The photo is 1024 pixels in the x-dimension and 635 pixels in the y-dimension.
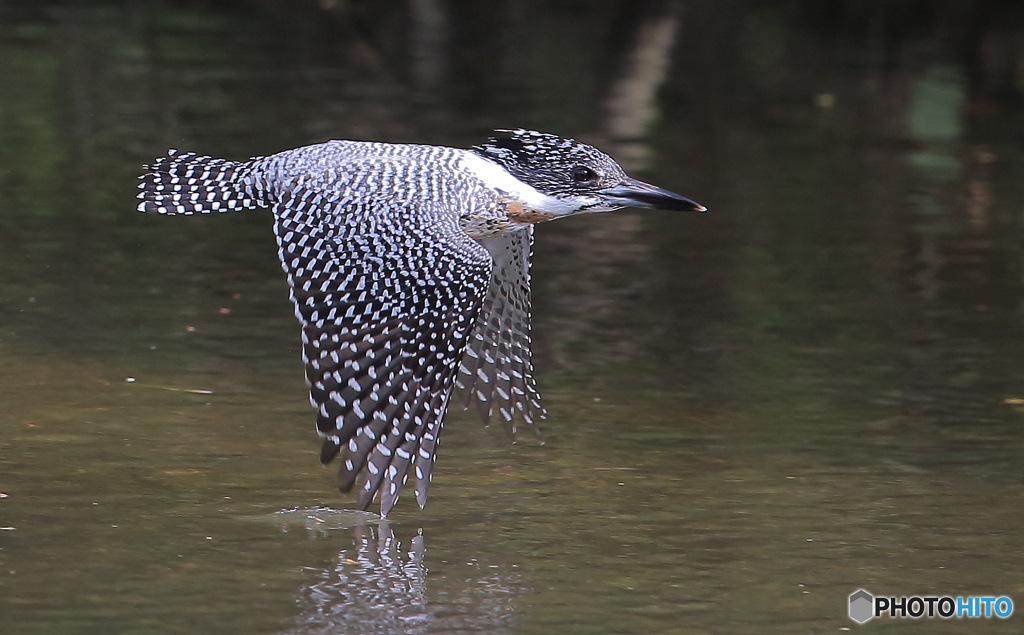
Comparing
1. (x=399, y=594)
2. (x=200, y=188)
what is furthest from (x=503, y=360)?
(x=399, y=594)

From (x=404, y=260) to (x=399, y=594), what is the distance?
48.1 inches

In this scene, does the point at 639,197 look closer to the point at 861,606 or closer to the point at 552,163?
the point at 552,163

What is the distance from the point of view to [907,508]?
20.6ft

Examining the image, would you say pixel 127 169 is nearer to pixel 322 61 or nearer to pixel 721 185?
pixel 721 185

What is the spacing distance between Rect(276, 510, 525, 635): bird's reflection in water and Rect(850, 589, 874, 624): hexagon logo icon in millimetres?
961

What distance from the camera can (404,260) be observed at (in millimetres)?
6027

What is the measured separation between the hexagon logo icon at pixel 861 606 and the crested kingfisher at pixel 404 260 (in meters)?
1.37

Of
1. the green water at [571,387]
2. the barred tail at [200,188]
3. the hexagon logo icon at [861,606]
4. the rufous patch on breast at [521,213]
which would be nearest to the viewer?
the hexagon logo icon at [861,606]

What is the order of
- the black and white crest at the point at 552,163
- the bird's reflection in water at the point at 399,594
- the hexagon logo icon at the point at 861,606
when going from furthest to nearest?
the black and white crest at the point at 552,163
the hexagon logo icon at the point at 861,606
the bird's reflection in water at the point at 399,594

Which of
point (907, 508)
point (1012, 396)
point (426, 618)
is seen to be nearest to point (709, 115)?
point (1012, 396)

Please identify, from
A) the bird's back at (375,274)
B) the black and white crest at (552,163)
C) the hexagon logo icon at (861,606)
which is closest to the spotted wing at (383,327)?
the bird's back at (375,274)

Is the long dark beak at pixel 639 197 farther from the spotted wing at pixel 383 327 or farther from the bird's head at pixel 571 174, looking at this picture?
the spotted wing at pixel 383 327

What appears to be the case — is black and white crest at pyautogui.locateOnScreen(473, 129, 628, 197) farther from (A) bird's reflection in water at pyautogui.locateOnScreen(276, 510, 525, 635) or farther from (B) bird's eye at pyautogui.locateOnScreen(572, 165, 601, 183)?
(A) bird's reflection in water at pyautogui.locateOnScreen(276, 510, 525, 635)

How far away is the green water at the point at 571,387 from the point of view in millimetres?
5402
